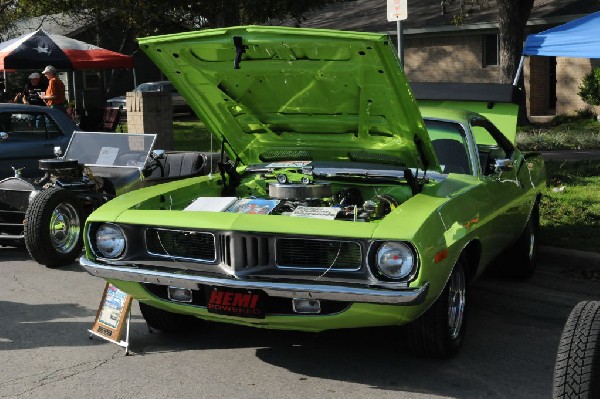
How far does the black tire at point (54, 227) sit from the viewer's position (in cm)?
787

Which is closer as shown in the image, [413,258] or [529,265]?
[413,258]

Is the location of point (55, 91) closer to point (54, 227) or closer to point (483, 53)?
point (54, 227)

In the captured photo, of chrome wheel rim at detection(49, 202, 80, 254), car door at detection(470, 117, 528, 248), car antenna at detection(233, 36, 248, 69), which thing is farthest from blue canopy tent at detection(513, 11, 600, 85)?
chrome wheel rim at detection(49, 202, 80, 254)

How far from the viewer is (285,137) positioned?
635cm

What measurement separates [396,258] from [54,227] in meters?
4.31

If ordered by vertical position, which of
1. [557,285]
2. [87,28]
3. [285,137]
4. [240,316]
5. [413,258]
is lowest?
[557,285]

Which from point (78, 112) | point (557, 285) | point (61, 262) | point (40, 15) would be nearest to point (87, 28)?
point (40, 15)

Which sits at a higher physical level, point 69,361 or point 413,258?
point 413,258

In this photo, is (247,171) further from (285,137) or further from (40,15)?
(40,15)

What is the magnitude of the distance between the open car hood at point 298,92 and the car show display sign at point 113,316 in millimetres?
1424

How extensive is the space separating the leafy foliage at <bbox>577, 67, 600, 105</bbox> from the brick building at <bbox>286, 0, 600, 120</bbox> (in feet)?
2.28

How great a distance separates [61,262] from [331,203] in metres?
3.29

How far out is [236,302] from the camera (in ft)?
16.1

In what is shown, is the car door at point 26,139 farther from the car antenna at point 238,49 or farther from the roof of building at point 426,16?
the roof of building at point 426,16
